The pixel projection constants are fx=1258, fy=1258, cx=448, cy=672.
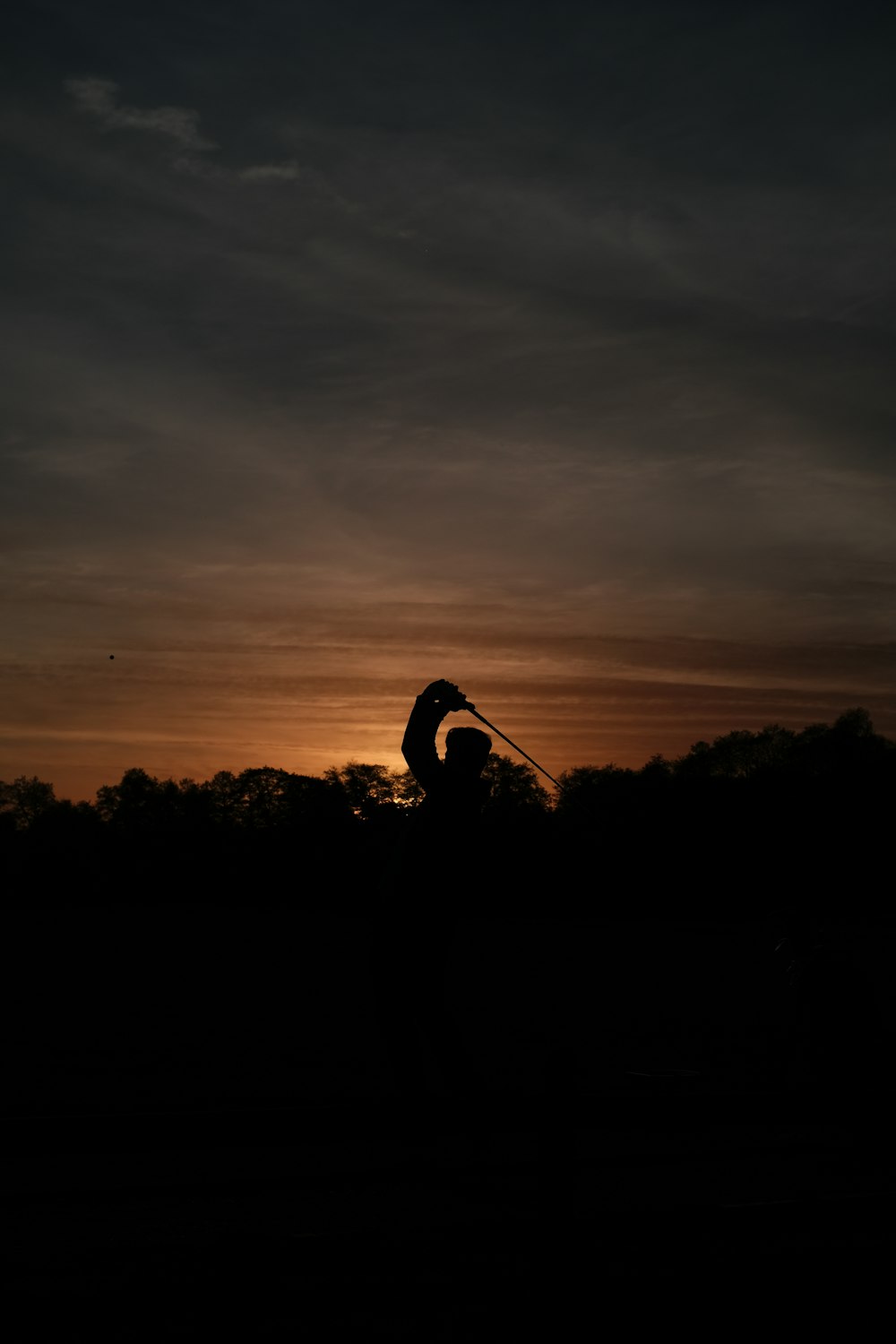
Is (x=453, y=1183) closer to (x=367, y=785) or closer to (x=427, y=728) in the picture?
(x=427, y=728)

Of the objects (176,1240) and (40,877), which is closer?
(176,1240)

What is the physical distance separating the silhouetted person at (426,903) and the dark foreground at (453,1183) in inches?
11.6

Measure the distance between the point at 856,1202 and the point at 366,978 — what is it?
14.4 m

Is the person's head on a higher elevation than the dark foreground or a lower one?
higher

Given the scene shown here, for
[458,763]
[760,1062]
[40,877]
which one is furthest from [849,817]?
[458,763]

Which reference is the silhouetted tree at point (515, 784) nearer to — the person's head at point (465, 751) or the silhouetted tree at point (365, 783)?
the silhouetted tree at point (365, 783)

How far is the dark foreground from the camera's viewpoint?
14.7 feet

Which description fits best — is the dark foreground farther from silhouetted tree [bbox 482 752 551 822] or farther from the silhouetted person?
silhouetted tree [bbox 482 752 551 822]

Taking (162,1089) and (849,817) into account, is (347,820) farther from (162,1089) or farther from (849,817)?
(162,1089)

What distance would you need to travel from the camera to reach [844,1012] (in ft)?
25.2

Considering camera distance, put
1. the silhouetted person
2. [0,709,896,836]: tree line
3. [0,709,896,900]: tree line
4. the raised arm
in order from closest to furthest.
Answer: the silhouetted person → the raised arm → [0,709,896,900]: tree line → [0,709,896,836]: tree line

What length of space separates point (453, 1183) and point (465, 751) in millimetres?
2382

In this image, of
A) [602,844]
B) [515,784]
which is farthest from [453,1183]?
[515,784]

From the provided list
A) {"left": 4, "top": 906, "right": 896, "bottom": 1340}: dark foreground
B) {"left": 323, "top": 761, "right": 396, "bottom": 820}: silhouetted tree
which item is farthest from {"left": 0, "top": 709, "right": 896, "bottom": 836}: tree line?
{"left": 4, "top": 906, "right": 896, "bottom": 1340}: dark foreground
